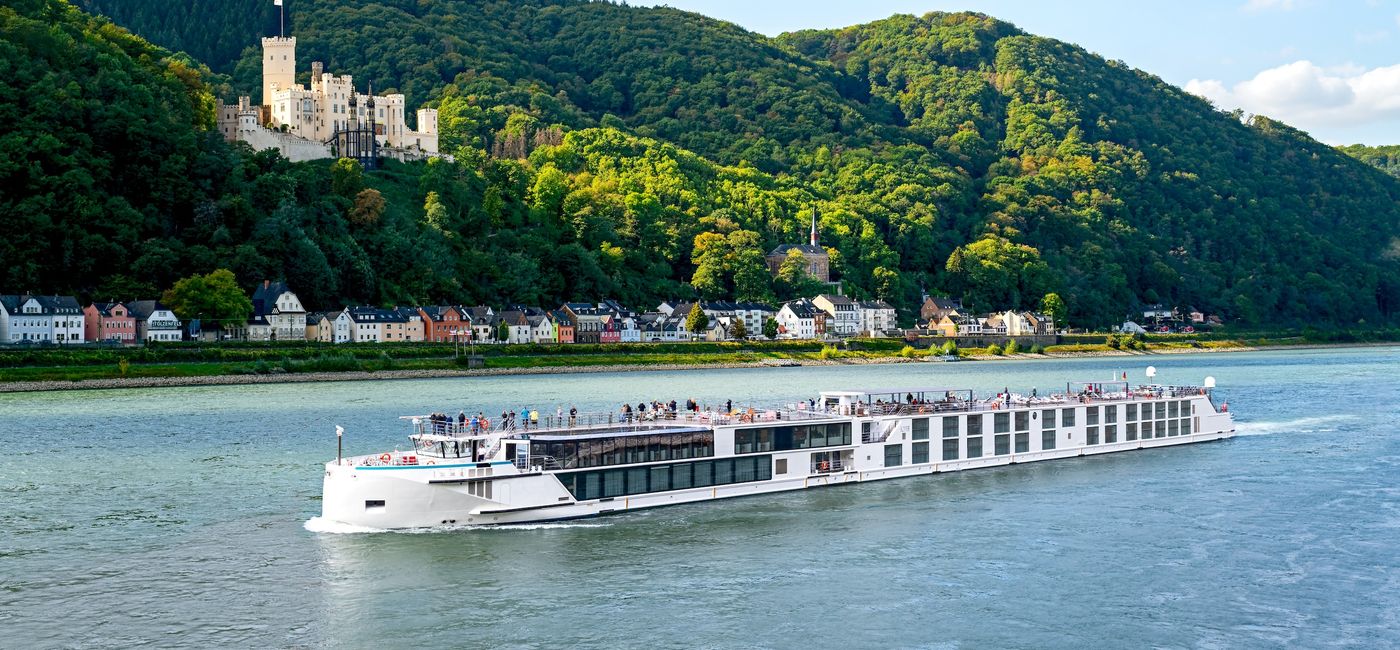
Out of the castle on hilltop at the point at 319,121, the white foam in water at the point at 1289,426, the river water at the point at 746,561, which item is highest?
the castle on hilltop at the point at 319,121

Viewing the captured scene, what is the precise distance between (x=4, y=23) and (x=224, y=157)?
2059 cm

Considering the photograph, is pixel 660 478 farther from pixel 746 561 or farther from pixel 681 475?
pixel 746 561

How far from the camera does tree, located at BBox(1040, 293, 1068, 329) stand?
161625mm

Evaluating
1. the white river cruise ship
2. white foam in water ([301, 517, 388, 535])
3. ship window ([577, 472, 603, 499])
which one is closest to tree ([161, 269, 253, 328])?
the white river cruise ship

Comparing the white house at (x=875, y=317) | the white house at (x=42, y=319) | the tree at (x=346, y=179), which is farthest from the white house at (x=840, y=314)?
the white house at (x=42, y=319)

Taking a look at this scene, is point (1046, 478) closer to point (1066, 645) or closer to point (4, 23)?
point (1066, 645)

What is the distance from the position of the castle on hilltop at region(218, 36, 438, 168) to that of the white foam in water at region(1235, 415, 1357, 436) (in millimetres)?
93343

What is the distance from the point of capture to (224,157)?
376 feet

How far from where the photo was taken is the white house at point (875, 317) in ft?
477

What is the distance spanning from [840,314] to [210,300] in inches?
2726

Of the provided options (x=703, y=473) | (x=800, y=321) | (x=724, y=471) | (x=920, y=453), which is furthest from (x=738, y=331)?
(x=703, y=473)

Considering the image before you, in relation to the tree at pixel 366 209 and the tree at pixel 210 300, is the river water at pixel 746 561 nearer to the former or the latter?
the tree at pixel 210 300

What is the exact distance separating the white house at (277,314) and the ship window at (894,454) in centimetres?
6689

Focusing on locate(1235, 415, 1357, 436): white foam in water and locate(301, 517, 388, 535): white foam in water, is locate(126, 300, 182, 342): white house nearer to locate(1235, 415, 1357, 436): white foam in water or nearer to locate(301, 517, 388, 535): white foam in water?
locate(301, 517, 388, 535): white foam in water
